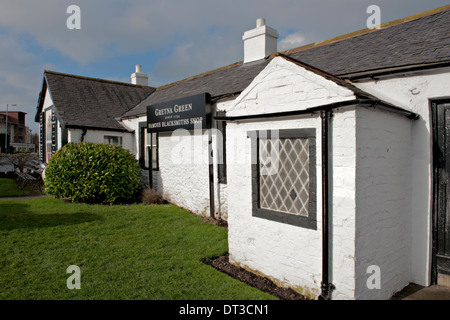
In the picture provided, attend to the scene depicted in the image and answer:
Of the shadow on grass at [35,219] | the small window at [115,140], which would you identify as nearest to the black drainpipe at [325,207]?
the shadow on grass at [35,219]

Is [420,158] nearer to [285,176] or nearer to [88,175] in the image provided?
[285,176]

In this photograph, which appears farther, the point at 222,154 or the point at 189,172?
the point at 189,172

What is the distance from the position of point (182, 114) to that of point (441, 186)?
680 cm

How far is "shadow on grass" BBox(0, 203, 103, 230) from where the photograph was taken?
724 centimetres

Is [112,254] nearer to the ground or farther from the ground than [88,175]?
nearer to the ground

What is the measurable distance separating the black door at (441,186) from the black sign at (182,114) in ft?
17.8

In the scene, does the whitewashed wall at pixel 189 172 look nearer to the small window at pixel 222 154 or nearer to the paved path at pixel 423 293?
the small window at pixel 222 154

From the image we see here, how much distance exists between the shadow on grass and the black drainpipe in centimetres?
625

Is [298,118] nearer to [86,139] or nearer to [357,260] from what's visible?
[357,260]

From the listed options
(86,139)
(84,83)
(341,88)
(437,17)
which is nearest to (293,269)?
(341,88)

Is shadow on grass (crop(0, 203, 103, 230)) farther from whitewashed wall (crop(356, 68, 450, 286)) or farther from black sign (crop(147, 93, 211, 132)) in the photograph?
whitewashed wall (crop(356, 68, 450, 286))

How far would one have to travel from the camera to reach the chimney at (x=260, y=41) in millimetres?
10477

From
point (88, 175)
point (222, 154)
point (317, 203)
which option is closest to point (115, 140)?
point (88, 175)

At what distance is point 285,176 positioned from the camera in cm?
455
